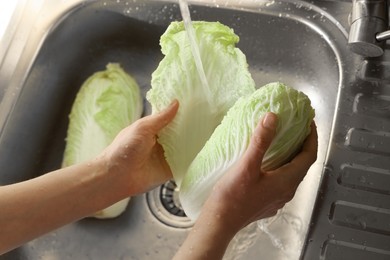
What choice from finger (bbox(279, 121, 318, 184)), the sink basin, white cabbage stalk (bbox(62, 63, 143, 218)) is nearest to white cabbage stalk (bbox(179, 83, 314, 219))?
finger (bbox(279, 121, 318, 184))

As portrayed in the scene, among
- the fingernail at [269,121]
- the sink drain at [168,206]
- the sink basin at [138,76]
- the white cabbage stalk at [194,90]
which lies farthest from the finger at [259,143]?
the sink drain at [168,206]

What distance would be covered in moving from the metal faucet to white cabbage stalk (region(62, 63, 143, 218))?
0.52m

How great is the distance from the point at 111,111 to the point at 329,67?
50 centimetres

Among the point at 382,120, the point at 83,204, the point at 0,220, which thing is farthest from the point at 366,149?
the point at 0,220

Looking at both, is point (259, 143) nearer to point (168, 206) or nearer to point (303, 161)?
point (303, 161)

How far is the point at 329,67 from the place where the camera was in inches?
51.2

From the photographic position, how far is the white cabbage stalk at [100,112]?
1.36m

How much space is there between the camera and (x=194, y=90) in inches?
44.1

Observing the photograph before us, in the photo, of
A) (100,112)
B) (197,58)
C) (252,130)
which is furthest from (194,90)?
(100,112)

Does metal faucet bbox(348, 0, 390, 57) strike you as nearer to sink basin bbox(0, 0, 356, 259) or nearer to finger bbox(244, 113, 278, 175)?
sink basin bbox(0, 0, 356, 259)

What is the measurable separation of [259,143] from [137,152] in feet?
0.86

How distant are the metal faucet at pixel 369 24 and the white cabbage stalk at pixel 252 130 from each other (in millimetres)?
247

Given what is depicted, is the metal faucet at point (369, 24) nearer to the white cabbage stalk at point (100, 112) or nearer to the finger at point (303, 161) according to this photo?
the finger at point (303, 161)

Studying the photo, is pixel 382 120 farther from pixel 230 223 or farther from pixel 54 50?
pixel 54 50
